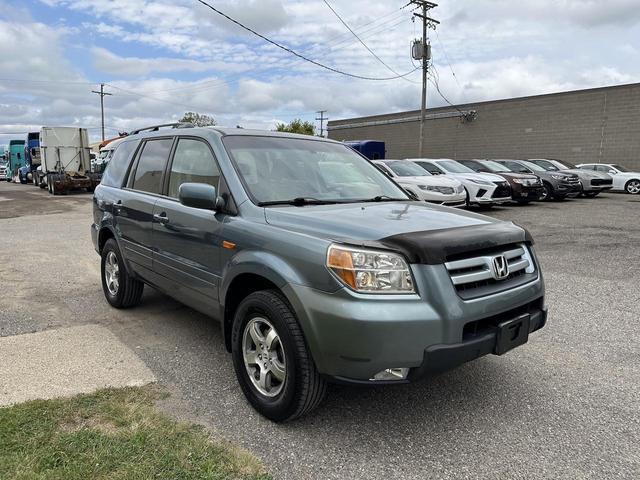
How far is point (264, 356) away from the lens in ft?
10.2

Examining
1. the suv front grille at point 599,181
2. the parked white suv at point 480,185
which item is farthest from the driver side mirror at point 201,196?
the suv front grille at point 599,181

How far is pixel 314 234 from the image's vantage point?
9.30 feet

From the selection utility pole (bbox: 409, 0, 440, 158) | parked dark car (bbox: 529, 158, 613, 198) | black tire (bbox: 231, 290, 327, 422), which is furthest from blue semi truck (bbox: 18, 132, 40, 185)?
black tire (bbox: 231, 290, 327, 422)

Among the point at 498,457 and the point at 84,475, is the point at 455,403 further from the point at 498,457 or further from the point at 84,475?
the point at 84,475

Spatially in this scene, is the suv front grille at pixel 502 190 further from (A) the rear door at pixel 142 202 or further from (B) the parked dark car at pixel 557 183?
(A) the rear door at pixel 142 202

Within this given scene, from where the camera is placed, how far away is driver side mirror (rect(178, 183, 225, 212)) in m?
3.31

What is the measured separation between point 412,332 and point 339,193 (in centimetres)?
156

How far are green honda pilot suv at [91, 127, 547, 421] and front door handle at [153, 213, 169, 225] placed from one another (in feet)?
0.08

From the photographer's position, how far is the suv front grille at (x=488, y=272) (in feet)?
8.91

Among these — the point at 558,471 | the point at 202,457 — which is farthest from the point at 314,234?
the point at 558,471

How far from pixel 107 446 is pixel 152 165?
273cm

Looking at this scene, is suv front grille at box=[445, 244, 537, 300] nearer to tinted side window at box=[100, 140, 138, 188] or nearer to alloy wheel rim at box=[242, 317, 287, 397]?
alloy wheel rim at box=[242, 317, 287, 397]

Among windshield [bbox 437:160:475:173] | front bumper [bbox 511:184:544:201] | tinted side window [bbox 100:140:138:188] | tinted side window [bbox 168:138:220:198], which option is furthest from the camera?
front bumper [bbox 511:184:544:201]

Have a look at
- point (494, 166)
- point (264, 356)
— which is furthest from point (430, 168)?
point (264, 356)
